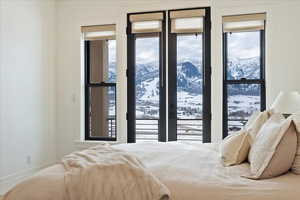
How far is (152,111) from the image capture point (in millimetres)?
4559

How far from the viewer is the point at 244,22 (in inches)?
162

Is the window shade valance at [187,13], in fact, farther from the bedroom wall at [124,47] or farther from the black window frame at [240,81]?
the black window frame at [240,81]

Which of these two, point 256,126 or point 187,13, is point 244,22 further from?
point 256,126

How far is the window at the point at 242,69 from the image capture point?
412cm

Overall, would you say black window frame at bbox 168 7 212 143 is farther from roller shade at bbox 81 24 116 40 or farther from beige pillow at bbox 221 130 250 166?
beige pillow at bbox 221 130 250 166

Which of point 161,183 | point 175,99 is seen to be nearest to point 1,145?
point 175,99

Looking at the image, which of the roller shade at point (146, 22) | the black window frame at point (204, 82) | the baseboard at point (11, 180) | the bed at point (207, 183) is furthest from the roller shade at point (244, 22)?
the baseboard at point (11, 180)

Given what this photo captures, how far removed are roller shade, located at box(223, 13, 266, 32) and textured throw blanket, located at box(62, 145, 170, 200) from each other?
296 centimetres

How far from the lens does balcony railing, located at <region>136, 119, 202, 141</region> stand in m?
4.40

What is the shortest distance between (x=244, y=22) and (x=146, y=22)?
142 centimetres

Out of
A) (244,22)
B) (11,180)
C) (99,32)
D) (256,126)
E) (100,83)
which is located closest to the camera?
(256,126)

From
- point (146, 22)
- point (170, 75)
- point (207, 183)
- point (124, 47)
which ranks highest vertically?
point (146, 22)

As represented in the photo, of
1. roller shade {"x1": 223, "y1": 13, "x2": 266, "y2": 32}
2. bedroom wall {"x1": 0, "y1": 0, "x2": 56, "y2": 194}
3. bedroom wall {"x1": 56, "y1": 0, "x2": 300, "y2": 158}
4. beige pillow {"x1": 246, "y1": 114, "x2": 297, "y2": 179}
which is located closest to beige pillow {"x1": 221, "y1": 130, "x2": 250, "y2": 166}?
beige pillow {"x1": 246, "y1": 114, "x2": 297, "y2": 179}

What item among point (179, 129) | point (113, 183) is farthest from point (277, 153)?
point (179, 129)
